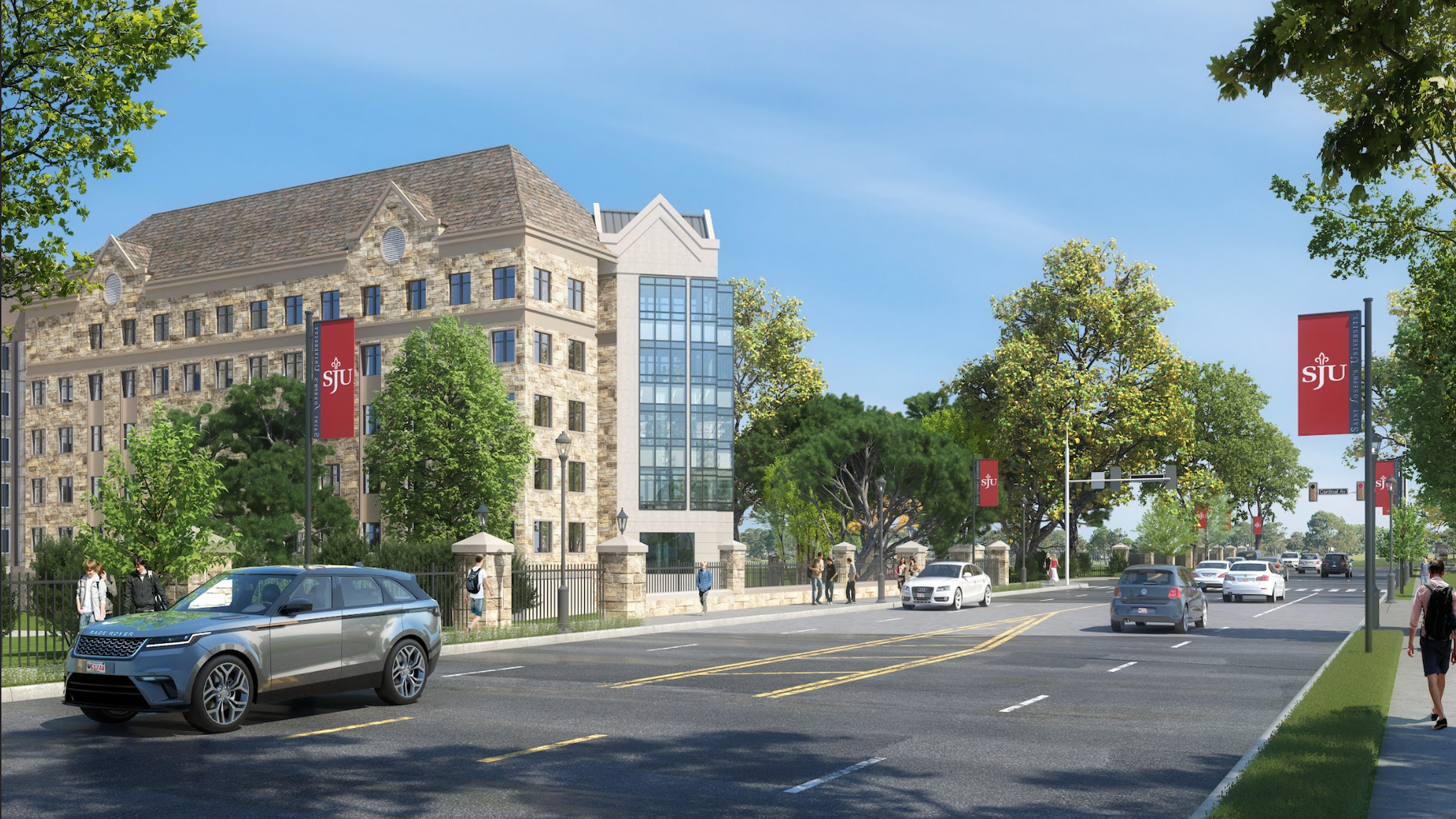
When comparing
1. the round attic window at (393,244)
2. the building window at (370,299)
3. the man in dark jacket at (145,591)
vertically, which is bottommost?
the man in dark jacket at (145,591)

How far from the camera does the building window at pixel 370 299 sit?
193 ft

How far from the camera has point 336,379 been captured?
987 inches

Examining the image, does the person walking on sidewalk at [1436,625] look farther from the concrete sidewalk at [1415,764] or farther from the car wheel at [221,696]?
the car wheel at [221,696]

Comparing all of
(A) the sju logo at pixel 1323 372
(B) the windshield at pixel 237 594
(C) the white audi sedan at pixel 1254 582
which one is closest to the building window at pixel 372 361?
(C) the white audi sedan at pixel 1254 582

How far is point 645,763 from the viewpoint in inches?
433

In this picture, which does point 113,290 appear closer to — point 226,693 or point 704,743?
point 226,693

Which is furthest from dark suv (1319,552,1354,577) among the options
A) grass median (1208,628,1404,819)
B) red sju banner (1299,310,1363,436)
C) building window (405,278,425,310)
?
grass median (1208,628,1404,819)

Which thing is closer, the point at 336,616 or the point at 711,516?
the point at 336,616

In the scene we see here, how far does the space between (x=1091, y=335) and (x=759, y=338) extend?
66.5 ft

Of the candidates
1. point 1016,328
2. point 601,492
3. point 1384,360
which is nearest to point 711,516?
point 601,492

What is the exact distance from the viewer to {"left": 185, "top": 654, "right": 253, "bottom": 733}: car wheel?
12.8 metres

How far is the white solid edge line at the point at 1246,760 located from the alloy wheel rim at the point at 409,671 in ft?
31.2

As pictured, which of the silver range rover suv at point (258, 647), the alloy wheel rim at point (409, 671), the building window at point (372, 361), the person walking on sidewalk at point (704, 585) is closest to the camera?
the silver range rover suv at point (258, 647)

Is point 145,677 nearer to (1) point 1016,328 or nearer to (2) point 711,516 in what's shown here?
(2) point 711,516
